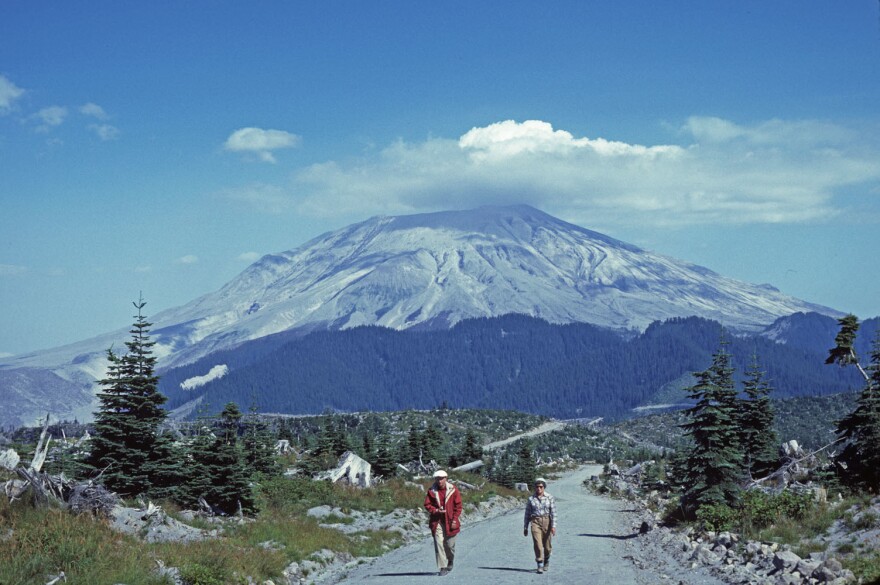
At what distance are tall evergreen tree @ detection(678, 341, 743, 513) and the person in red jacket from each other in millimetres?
11679

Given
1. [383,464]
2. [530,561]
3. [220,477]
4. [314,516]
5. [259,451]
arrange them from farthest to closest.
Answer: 1. [383,464]
2. [259,451]
3. [314,516]
4. [220,477]
5. [530,561]

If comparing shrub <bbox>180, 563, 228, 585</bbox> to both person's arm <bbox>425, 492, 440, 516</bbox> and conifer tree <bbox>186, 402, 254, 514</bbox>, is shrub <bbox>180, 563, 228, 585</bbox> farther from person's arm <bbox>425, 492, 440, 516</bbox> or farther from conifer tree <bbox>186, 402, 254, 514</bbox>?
conifer tree <bbox>186, 402, 254, 514</bbox>

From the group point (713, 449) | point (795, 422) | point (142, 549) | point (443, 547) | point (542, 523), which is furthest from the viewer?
point (795, 422)

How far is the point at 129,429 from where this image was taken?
931 inches

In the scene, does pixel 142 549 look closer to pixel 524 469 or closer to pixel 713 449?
pixel 713 449

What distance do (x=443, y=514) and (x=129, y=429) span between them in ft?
38.9

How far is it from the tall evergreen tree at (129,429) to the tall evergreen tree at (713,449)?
1892 cm

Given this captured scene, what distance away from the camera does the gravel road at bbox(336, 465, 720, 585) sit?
17.5 meters

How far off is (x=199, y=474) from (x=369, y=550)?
21.0ft

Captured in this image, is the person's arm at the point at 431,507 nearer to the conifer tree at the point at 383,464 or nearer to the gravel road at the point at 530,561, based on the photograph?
the gravel road at the point at 530,561

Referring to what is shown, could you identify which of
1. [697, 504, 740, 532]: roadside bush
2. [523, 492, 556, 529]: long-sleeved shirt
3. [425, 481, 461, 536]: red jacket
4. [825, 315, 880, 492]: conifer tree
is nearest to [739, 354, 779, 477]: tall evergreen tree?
[825, 315, 880, 492]: conifer tree

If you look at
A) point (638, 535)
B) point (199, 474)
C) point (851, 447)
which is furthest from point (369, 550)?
point (851, 447)

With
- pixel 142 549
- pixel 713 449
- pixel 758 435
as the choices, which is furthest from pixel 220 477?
pixel 758 435

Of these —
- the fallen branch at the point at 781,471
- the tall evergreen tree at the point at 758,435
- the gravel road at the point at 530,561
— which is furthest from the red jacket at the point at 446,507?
the tall evergreen tree at the point at 758,435
